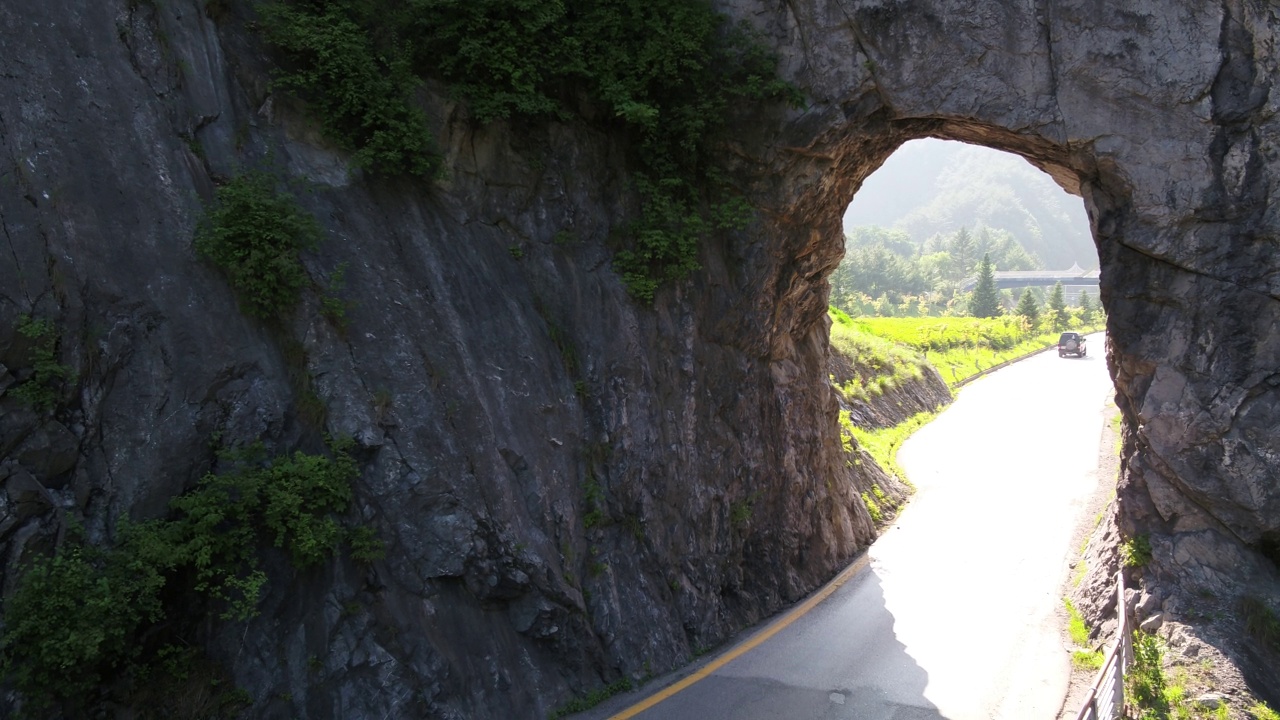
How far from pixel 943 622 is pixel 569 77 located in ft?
31.5

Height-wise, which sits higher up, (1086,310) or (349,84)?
(349,84)

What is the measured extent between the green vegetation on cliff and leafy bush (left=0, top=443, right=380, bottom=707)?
12.9ft

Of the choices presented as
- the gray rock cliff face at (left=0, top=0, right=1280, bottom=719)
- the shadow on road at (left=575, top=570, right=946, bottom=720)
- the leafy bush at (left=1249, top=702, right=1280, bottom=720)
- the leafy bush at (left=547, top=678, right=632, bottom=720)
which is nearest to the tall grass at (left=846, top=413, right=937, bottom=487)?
the gray rock cliff face at (left=0, top=0, right=1280, bottom=719)

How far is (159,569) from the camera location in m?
7.15

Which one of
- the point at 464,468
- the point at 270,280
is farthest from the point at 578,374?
the point at 270,280

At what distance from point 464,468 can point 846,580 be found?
8109mm

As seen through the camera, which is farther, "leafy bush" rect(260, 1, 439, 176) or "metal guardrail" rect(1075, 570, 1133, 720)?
"leafy bush" rect(260, 1, 439, 176)

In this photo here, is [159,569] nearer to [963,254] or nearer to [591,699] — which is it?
[591,699]

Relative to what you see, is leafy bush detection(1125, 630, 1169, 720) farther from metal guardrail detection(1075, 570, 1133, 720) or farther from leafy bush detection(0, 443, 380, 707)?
leafy bush detection(0, 443, 380, 707)

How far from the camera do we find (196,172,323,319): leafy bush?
8.19m

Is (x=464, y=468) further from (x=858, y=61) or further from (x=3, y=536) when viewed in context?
(x=858, y=61)

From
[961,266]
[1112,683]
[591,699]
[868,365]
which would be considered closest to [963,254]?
[961,266]

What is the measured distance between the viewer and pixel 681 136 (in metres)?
12.5

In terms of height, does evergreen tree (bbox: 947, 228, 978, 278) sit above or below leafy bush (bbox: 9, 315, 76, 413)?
above
